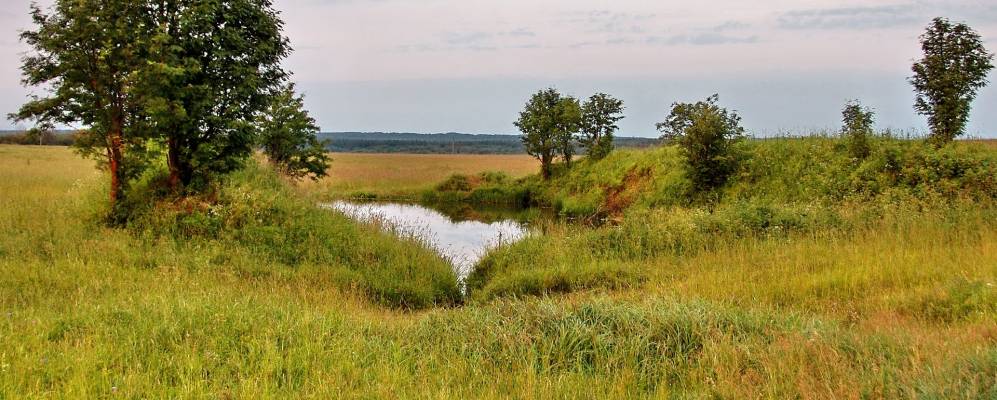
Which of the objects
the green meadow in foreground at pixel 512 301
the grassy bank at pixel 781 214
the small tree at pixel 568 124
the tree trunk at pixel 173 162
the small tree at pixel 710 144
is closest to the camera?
the green meadow in foreground at pixel 512 301

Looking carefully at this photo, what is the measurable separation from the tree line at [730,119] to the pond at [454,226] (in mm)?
7531

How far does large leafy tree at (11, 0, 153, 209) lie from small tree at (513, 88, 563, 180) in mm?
28299

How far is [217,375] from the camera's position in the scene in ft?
16.5

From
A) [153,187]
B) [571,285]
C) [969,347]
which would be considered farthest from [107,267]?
[969,347]

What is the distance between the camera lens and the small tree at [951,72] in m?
17.5

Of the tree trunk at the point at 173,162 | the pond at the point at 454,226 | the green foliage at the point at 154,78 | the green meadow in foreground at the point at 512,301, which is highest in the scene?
→ the green foliage at the point at 154,78

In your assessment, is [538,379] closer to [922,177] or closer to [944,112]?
[922,177]

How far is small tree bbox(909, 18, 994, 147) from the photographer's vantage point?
17453mm

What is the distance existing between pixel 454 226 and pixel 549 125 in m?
14.8

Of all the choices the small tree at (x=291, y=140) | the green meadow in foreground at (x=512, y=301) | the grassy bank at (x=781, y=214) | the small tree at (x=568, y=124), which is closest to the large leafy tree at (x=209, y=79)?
the green meadow in foreground at (x=512, y=301)

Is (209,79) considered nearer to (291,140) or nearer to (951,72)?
(291,140)

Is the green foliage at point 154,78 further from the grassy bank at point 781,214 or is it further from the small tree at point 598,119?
the small tree at point 598,119

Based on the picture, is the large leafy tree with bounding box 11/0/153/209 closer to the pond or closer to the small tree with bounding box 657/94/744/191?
the pond

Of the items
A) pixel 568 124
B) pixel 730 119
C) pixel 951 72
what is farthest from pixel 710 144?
pixel 568 124
